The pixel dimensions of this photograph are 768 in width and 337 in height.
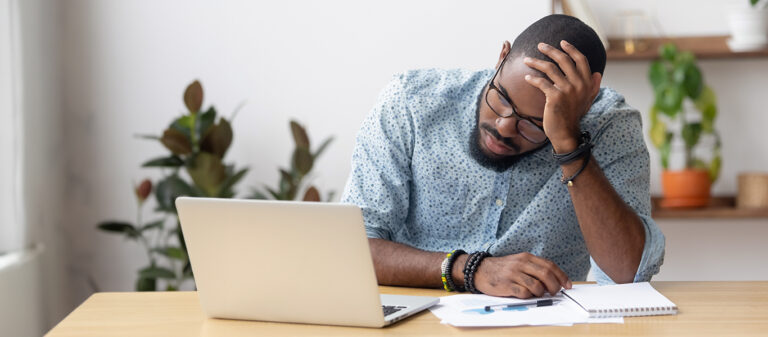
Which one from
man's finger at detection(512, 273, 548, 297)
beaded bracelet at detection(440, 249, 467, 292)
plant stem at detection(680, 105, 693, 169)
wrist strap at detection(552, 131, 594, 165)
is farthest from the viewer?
plant stem at detection(680, 105, 693, 169)

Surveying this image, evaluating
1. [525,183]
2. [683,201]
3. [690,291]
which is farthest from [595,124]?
[683,201]

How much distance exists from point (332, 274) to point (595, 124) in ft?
2.75

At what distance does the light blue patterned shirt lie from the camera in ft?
5.65

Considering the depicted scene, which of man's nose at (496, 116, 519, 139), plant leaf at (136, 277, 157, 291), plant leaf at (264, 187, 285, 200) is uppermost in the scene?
man's nose at (496, 116, 519, 139)

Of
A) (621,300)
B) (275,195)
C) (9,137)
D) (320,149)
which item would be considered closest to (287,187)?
(275,195)

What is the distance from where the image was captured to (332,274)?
112 centimetres

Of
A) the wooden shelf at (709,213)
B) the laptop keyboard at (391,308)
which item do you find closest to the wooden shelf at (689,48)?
the wooden shelf at (709,213)

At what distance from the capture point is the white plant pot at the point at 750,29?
2.85 metres

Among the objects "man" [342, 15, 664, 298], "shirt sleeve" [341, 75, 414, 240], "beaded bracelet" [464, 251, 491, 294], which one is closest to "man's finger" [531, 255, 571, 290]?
"beaded bracelet" [464, 251, 491, 294]

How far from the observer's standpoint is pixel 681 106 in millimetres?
2883

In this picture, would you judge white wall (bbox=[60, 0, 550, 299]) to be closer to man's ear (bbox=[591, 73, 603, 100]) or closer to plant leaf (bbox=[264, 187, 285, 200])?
plant leaf (bbox=[264, 187, 285, 200])

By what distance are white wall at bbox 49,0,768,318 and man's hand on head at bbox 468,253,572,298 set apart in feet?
5.31

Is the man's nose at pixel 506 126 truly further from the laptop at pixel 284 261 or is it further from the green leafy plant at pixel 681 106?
the green leafy plant at pixel 681 106

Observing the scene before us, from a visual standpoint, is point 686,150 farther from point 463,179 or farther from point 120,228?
point 120,228
